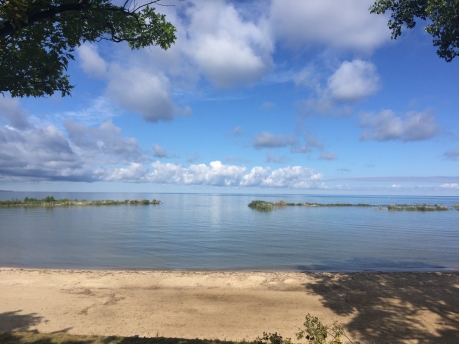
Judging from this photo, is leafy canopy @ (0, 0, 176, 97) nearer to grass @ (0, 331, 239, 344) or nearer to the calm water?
grass @ (0, 331, 239, 344)

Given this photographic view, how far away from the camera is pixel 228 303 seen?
1209cm

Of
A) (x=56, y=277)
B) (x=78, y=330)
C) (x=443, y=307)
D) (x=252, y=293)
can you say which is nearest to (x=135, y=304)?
(x=78, y=330)

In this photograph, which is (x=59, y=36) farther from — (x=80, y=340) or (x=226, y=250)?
(x=226, y=250)

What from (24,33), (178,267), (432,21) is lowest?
(178,267)

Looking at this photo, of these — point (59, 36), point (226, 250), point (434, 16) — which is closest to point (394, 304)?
point (434, 16)

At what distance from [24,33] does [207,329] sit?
347 inches

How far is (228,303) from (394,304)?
6.16m

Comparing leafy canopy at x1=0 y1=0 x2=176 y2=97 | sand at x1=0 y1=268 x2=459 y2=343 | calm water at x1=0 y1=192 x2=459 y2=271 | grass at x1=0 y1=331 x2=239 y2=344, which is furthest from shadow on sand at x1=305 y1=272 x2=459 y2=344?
leafy canopy at x1=0 y1=0 x2=176 y2=97

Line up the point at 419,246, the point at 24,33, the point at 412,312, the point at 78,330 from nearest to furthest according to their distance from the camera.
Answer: the point at 24,33 < the point at 78,330 < the point at 412,312 < the point at 419,246

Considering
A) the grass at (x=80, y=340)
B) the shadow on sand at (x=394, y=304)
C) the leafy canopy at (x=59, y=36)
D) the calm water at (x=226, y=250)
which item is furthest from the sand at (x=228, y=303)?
the leafy canopy at (x=59, y=36)

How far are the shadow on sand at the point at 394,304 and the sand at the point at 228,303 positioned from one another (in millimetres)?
32

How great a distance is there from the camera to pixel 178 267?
1973 centimetres

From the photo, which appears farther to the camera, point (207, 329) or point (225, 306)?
point (225, 306)

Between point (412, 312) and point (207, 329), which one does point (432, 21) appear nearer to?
point (412, 312)
